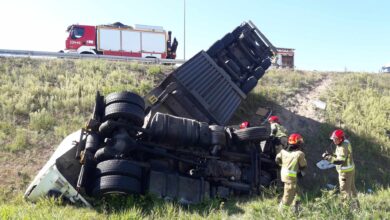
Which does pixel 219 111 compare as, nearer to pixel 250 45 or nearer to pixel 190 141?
pixel 190 141

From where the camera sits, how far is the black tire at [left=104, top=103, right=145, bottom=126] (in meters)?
5.95

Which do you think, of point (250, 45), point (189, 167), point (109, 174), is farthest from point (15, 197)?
point (250, 45)

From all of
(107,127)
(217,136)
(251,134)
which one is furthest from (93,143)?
(251,134)

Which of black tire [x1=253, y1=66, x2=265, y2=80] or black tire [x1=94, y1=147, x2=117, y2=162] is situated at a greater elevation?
black tire [x1=253, y1=66, x2=265, y2=80]

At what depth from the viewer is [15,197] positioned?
5902 mm

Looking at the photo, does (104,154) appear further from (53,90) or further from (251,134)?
(53,90)

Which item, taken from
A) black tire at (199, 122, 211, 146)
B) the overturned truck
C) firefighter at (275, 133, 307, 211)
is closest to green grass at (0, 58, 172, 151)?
the overturned truck

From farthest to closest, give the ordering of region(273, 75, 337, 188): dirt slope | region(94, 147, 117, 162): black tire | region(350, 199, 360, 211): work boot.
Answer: region(273, 75, 337, 188): dirt slope, region(94, 147, 117, 162): black tire, region(350, 199, 360, 211): work boot

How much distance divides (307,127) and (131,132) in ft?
18.1

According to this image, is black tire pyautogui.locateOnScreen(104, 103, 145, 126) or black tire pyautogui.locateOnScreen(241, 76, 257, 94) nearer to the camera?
black tire pyautogui.locateOnScreen(104, 103, 145, 126)

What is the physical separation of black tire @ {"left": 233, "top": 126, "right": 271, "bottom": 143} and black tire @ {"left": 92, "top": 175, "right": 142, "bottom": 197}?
2.09 meters

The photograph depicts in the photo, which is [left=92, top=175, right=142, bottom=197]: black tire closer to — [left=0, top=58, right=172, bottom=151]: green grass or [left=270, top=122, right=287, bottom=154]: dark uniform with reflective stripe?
[left=0, top=58, right=172, bottom=151]: green grass

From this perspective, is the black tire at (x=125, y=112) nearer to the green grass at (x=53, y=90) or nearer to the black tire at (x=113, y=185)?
the black tire at (x=113, y=185)

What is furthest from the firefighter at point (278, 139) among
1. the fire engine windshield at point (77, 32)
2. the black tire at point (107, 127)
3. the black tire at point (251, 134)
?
the fire engine windshield at point (77, 32)
